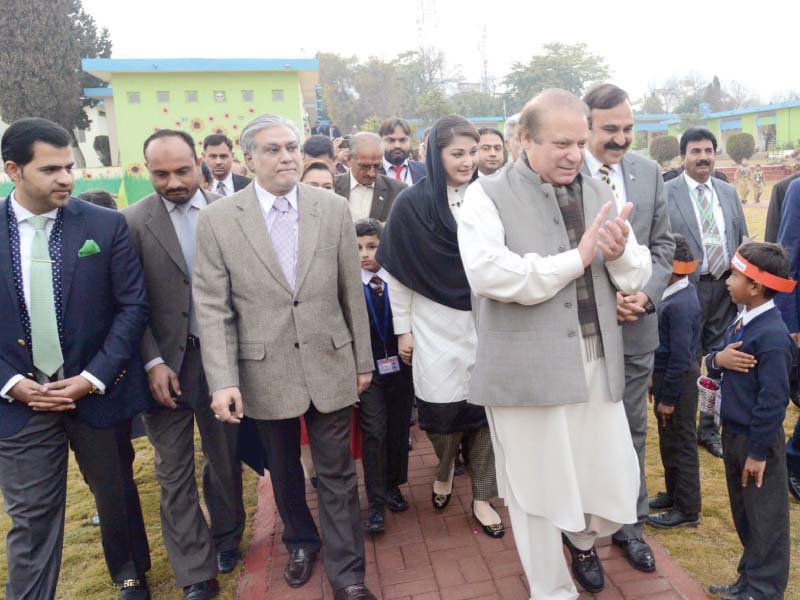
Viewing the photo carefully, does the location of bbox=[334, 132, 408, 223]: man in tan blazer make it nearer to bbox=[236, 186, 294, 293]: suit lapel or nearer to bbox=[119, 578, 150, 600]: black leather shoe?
bbox=[236, 186, 294, 293]: suit lapel

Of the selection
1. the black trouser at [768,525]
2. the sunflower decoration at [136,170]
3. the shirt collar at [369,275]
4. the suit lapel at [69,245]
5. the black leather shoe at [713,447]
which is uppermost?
the sunflower decoration at [136,170]

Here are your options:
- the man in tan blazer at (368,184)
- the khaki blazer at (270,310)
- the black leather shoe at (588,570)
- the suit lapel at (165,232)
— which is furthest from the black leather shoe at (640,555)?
the man in tan blazer at (368,184)

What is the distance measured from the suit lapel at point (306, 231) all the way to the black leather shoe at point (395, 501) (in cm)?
164

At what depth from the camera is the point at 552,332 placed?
250 cm

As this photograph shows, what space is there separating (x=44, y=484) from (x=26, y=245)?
40.7 inches

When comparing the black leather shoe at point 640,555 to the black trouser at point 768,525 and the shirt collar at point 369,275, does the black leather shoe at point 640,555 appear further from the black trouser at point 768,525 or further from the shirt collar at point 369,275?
the shirt collar at point 369,275

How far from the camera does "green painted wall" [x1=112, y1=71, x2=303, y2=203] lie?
2473 cm

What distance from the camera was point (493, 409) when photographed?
8.88 feet

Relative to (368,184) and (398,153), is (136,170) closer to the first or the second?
(398,153)

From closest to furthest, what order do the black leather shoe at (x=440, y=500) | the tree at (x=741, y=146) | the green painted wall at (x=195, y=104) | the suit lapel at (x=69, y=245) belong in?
the suit lapel at (x=69, y=245), the black leather shoe at (x=440, y=500), the green painted wall at (x=195, y=104), the tree at (x=741, y=146)

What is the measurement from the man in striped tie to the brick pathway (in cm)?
180

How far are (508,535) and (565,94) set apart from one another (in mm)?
2332

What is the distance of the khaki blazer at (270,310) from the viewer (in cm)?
285

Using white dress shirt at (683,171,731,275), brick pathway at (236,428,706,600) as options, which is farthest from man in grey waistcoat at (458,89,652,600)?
white dress shirt at (683,171,731,275)
